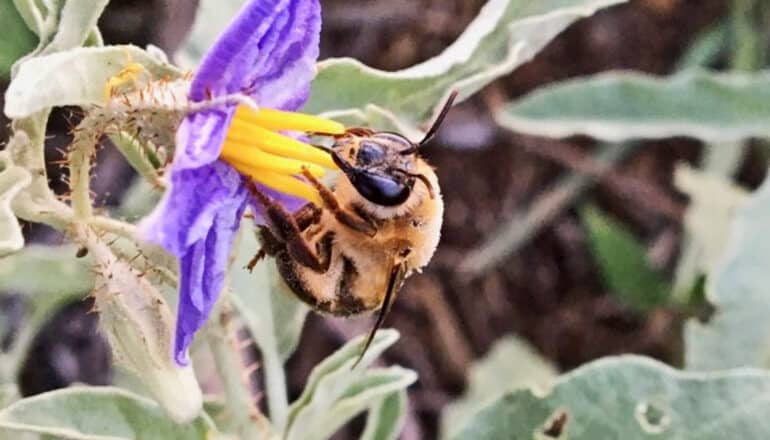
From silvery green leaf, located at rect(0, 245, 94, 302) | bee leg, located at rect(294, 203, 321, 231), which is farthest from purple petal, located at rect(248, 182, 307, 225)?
silvery green leaf, located at rect(0, 245, 94, 302)

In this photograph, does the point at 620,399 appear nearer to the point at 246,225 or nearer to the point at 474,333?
the point at 246,225

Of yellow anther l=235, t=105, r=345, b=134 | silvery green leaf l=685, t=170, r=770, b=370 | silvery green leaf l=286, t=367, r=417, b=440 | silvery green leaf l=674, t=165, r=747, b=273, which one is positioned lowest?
silvery green leaf l=674, t=165, r=747, b=273

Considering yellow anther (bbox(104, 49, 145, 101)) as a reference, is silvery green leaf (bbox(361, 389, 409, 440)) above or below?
below

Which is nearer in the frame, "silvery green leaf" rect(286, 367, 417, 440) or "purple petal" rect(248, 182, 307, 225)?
"purple petal" rect(248, 182, 307, 225)

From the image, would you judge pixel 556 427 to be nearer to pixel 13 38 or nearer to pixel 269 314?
pixel 269 314

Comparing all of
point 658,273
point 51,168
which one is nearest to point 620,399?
point 658,273

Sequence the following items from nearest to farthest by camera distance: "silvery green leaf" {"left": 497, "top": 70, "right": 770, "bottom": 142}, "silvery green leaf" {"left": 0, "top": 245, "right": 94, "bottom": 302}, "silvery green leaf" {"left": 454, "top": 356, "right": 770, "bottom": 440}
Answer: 1. "silvery green leaf" {"left": 454, "top": 356, "right": 770, "bottom": 440}
2. "silvery green leaf" {"left": 0, "top": 245, "right": 94, "bottom": 302}
3. "silvery green leaf" {"left": 497, "top": 70, "right": 770, "bottom": 142}

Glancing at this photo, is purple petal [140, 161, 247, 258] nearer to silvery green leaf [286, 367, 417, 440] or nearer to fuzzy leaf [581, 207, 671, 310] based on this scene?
silvery green leaf [286, 367, 417, 440]

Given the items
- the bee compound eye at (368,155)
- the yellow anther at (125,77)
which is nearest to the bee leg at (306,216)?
the bee compound eye at (368,155)
